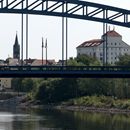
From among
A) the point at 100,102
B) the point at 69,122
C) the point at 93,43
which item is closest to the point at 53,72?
the point at 69,122

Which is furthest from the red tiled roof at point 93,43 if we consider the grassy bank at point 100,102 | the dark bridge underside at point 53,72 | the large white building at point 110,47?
the dark bridge underside at point 53,72

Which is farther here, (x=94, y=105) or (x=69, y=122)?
(x=94, y=105)

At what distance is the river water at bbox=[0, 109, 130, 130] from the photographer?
74.2m

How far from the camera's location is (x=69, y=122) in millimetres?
81562

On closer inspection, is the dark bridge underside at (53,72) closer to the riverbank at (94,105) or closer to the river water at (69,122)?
the river water at (69,122)

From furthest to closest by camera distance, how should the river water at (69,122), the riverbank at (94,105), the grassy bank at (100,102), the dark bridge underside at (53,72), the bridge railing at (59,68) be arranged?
the grassy bank at (100,102) → the riverbank at (94,105) → the river water at (69,122) → the bridge railing at (59,68) → the dark bridge underside at (53,72)

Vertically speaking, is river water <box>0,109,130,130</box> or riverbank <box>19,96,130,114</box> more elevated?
riverbank <box>19,96,130,114</box>

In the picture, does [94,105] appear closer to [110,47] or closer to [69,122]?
[69,122]

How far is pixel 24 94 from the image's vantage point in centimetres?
14200

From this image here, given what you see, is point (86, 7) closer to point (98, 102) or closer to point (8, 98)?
point (98, 102)

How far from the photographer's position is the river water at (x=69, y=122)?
244ft

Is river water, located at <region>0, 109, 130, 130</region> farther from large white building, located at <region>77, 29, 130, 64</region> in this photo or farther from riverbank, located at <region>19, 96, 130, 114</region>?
large white building, located at <region>77, 29, 130, 64</region>

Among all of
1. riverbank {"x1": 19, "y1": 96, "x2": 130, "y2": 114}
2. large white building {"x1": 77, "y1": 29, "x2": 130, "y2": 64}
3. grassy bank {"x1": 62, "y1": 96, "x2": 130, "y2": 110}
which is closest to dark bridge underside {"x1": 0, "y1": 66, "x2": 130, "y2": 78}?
riverbank {"x1": 19, "y1": 96, "x2": 130, "y2": 114}

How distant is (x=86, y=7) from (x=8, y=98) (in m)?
73.4
